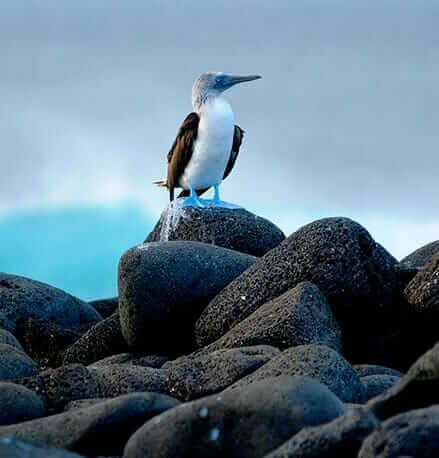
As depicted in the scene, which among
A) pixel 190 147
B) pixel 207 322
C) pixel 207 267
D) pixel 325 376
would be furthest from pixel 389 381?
pixel 190 147

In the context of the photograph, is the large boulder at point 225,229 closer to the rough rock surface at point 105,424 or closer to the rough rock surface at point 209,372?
the rough rock surface at point 209,372

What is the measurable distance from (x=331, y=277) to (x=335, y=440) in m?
4.95

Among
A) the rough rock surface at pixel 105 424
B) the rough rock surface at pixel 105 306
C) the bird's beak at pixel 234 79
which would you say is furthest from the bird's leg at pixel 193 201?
the rough rock surface at pixel 105 424

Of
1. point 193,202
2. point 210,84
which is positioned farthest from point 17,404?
point 210,84

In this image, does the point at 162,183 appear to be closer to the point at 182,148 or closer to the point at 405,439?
the point at 182,148

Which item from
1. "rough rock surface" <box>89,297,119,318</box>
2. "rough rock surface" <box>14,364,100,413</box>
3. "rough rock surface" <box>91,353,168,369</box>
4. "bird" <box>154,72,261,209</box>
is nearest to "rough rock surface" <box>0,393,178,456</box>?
"rough rock surface" <box>14,364,100,413</box>

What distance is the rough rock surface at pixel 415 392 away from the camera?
480 cm

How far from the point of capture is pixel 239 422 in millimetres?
4883

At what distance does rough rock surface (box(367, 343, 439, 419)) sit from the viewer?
480 cm

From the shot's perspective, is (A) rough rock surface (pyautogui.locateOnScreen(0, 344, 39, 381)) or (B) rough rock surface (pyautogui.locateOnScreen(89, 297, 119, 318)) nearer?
(A) rough rock surface (pyautogui.locateOnScreen(0, 344, 39, 381))

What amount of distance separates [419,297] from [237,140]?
6.18m

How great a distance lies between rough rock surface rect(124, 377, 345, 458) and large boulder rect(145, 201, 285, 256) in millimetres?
7999

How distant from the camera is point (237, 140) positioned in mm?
14781

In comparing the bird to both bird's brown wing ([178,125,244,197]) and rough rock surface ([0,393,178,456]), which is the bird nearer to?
bird's brown wing ([178,125,244,197])
